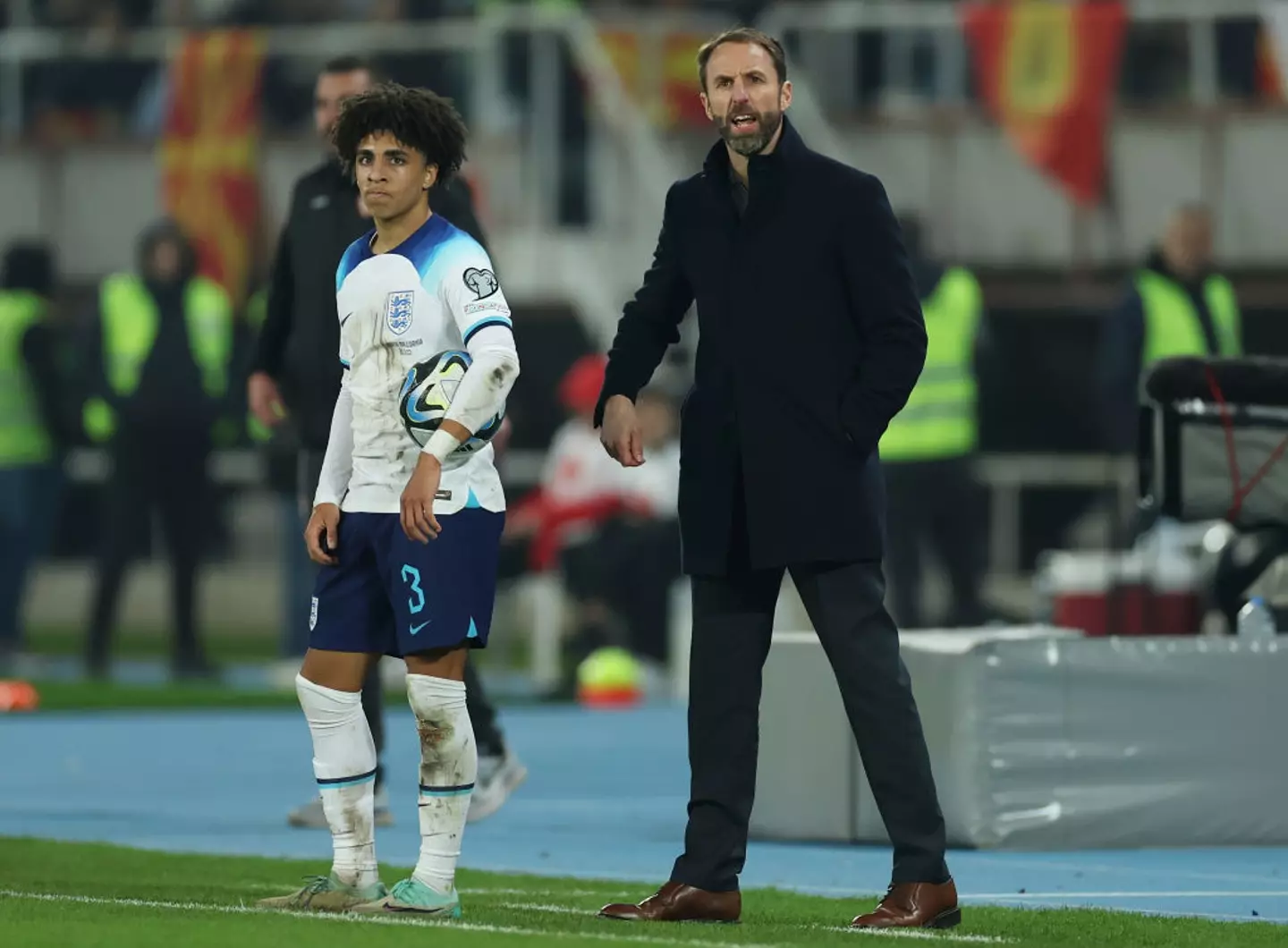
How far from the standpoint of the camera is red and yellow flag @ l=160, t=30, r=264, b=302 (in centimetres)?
2211

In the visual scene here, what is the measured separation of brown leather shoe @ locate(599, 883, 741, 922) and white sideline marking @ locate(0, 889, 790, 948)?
0.44 metres

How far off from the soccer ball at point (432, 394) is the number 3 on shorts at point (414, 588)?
29 centimetres

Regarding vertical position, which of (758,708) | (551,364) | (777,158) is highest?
(551,364)

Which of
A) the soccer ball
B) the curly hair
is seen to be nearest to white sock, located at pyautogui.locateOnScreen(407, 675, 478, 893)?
the soccer ball

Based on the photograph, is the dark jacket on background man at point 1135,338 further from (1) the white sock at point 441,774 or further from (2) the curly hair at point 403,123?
(1) the white sock at point 441,774

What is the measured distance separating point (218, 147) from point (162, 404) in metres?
4.33

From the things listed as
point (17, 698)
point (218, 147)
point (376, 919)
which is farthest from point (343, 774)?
point (218, 147)

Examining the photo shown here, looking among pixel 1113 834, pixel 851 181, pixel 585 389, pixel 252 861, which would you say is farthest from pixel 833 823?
pixel 585 389

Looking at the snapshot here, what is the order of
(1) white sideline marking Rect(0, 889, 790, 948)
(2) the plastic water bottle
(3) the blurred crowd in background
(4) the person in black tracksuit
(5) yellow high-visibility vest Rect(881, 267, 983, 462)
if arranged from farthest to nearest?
(3) the blurred crowd in background
(5) yellow high-visibility vest Rect(881, 267, 983, 462)
(2) the plastic water bottle
(4) the person in black tracksuit
(1) white sideline marking Rect(0, 889, 790, 948)

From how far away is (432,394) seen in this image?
7531 millimetres

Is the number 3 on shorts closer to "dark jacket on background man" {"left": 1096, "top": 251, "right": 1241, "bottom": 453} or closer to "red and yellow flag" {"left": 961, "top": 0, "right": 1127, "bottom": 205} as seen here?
"dark jacket on background man" {"left": 1096, "top": 251, "right": 1241, "bottom": 453}

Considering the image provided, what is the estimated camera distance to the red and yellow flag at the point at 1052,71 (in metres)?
20.4

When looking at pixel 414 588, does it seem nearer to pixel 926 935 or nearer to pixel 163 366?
pixel 926 935

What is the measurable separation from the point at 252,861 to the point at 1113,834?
8.40 ft
